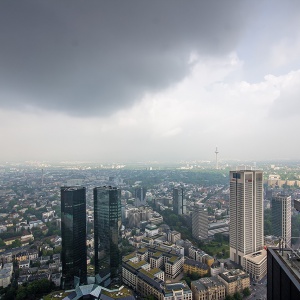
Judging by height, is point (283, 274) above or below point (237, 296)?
above

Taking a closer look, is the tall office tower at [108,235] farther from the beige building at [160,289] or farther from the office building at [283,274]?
the office building at [283,274]

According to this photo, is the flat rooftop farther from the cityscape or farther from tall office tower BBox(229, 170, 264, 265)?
tall office tower BBox(229, 170, 264, 265)

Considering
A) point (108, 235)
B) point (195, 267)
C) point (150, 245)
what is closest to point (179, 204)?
point (150, 245)

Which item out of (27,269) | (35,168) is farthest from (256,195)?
(35,168)

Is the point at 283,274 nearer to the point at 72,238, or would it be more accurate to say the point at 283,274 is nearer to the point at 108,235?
the point at 108,235

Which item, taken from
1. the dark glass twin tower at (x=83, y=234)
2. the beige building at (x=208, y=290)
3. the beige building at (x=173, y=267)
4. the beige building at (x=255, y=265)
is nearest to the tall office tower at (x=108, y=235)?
the dark glass twin tower at (x=83, y=234)

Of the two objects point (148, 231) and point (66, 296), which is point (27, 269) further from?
point (148, 231)

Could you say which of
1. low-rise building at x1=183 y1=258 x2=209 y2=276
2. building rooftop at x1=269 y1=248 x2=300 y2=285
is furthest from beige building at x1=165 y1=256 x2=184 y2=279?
building rooftop at x1=269 y1=248 x2=300 y2=285
